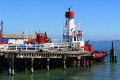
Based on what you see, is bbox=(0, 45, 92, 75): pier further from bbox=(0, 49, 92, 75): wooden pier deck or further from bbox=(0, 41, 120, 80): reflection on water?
bbox=(0, 41, 120, 80): reflection on water

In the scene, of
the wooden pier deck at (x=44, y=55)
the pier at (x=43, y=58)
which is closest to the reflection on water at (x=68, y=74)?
the pier at (x=43, y=58)

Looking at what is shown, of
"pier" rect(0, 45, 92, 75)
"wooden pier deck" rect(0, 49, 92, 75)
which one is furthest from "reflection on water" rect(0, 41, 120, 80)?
"wooden pier deck" rect(0, 49, 92, 75)

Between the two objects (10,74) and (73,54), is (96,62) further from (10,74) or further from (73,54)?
(10,74)

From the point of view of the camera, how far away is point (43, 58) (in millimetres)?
57625

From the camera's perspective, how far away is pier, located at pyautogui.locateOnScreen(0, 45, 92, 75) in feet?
174

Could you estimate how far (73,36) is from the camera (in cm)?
6669

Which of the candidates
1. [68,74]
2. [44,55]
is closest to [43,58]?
[44,55]

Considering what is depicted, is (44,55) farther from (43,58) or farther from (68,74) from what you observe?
(68,74)

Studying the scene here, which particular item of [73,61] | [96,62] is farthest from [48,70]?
[96,62]

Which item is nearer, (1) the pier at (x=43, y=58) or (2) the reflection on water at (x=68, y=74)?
(2) the reflection on water at (x=68, y=74)

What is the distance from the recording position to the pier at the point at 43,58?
2093 inches

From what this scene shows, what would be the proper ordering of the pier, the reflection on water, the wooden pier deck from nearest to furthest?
the reflection on water
the wooden pier deck
the pier

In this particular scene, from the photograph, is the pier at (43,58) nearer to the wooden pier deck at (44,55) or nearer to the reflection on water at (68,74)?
the wooden pier deck at (44,55)

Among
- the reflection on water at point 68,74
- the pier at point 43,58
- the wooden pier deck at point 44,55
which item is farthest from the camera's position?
the pier at point 43,58
